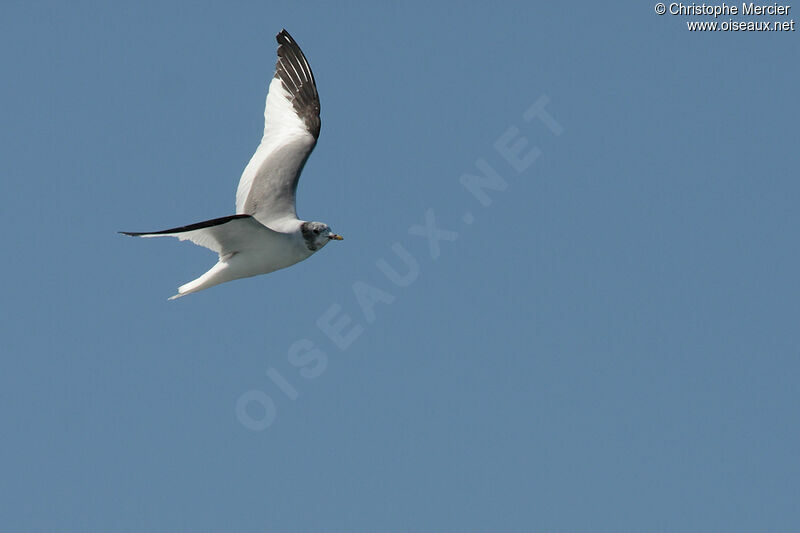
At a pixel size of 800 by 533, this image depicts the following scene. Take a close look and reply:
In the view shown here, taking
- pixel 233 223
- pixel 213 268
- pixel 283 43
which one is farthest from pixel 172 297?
pixel 283 43

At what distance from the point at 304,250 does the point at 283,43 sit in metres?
6.25

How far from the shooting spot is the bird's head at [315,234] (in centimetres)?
1677

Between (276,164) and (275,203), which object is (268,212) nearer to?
(275,203)

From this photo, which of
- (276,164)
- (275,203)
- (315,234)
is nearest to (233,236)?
(315,234)

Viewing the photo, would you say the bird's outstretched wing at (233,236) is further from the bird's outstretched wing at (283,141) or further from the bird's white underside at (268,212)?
the bird's outstretched wing at (283,141)

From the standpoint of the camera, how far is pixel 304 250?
661 inches

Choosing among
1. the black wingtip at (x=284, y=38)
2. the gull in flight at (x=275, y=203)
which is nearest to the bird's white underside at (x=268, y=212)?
the gull in flight at (x=275, y=203)

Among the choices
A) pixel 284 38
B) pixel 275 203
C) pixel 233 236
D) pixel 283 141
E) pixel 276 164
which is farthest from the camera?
pixel 284 38

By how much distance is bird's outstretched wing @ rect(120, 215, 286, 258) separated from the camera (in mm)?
15453

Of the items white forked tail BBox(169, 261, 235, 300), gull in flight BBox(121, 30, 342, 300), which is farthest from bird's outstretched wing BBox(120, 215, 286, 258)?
white forked tail BBox(169, 261, 235, 300)

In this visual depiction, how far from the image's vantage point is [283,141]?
64.4 feet

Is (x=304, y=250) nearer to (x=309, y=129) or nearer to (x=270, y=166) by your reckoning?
(x=270, y=166)

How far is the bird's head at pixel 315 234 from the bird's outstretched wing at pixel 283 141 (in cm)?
82

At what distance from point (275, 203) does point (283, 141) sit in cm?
214
